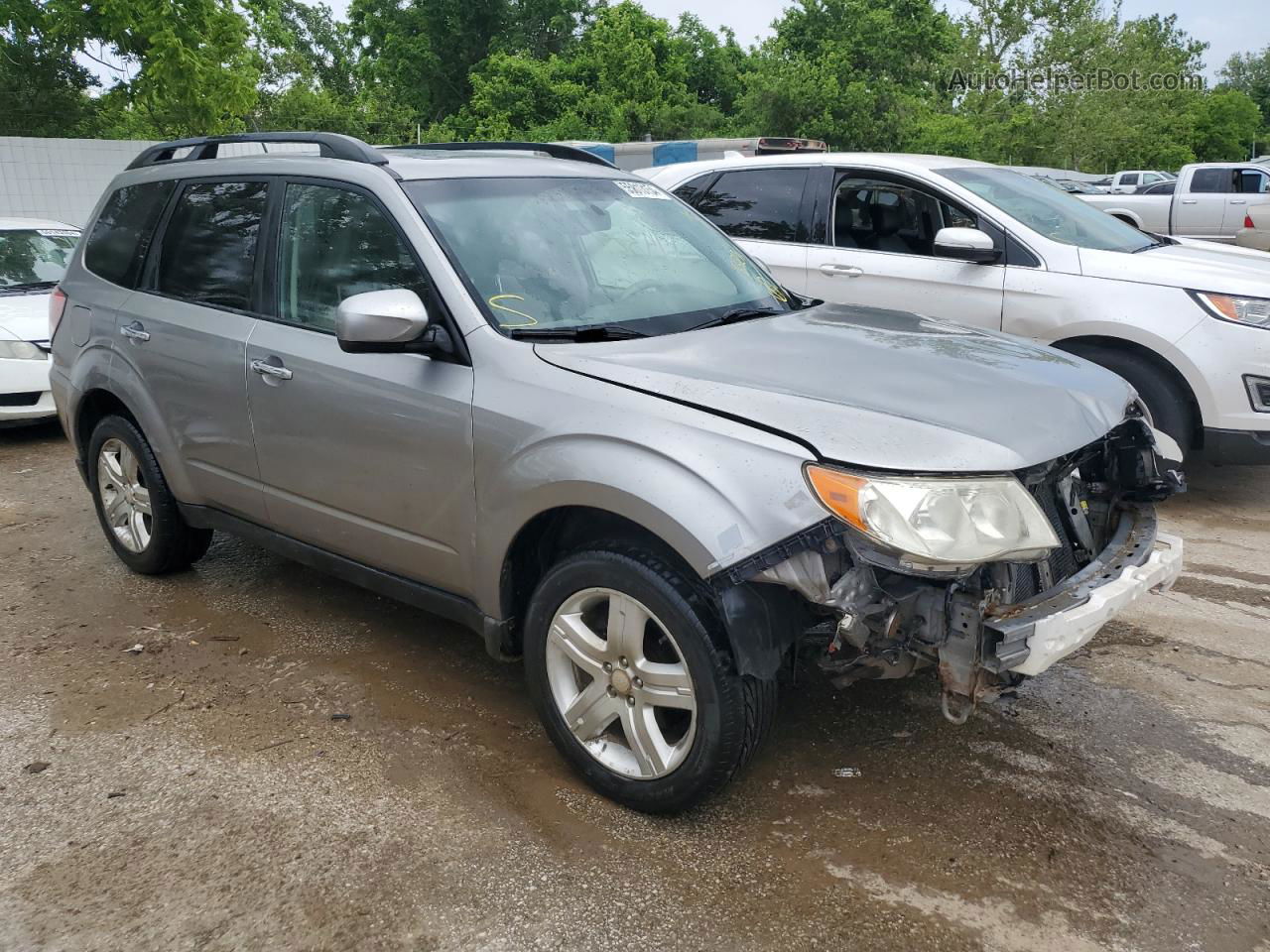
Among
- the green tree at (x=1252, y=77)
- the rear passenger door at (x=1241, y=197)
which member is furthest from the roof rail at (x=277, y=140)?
the green tree at (x=1252, y=77)

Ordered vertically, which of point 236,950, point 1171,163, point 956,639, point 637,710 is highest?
point 1171,163

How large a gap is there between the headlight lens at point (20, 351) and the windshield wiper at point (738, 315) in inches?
243

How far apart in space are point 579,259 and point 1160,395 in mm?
3582

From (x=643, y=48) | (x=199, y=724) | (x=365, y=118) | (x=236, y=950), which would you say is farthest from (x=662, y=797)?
(x=365, y=118)

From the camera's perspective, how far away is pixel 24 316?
26.1 feet

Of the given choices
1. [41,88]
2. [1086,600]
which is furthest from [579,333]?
[41,88]

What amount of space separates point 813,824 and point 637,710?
606 millimetres

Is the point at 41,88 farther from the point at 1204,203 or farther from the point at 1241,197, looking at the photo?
the point at 1241,197

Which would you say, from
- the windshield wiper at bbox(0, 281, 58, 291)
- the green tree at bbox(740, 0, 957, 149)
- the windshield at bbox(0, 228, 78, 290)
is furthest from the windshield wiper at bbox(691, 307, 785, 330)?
the green tree at bbox(740, 0, 957, 149)

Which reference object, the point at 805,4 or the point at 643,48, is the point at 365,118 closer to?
the point at 643,48

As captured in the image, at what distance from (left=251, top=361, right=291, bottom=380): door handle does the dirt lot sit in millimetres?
1126

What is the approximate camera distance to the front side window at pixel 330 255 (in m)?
3.53

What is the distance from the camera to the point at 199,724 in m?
3.61

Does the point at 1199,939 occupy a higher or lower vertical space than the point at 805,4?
lower
